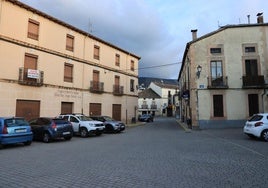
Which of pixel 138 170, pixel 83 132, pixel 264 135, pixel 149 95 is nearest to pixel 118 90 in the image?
pixel 83 132

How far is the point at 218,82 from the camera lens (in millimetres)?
21141

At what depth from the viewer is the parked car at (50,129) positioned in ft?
43.1

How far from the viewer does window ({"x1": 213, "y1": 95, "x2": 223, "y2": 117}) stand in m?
20.8

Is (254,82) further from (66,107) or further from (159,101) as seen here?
(159,101)

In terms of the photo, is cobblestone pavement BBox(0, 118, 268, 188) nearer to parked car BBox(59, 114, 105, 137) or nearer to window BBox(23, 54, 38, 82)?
→ parked car BBox(59, 114, 105, 137)

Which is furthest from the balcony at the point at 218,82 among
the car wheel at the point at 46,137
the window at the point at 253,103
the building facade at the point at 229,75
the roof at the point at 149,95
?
the roof at the point at 149,95

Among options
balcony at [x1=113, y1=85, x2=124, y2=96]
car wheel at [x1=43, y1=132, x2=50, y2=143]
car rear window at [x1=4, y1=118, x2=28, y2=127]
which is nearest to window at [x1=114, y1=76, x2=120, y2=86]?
balcony at [x1=113, y1=85, x2=124, y2=96]

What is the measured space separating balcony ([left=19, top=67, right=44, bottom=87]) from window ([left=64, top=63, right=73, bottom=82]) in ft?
10.3

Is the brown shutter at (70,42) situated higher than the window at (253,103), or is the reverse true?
the brown shutter at (70,42)

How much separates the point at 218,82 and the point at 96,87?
12.3m

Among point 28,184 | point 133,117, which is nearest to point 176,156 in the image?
point 28,184

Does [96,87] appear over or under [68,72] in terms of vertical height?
under

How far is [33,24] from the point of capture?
63.0 feet

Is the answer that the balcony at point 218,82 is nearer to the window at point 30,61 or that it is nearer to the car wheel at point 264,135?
the car wheel at point 264,135
